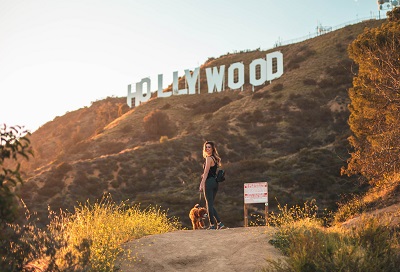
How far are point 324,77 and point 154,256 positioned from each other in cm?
5617

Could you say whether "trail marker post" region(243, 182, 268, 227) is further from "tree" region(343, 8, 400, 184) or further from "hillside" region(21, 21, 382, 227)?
"hillside" region(21, 21, 382, 227)

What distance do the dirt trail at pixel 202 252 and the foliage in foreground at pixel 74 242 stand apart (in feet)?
1.38

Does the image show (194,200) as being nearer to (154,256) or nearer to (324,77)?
(154,256)

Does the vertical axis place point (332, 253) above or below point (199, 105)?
below

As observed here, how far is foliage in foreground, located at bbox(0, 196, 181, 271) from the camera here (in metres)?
5.80

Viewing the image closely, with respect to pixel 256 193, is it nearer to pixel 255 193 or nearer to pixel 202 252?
pixel 255 193

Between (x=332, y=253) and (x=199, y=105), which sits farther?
(x=199, y=105)

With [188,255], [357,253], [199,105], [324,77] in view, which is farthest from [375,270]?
[199,105]

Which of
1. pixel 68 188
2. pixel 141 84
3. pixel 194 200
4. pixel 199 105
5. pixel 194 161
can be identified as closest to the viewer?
pixel 194 200

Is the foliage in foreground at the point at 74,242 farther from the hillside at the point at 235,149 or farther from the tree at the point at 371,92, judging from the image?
the hillside at the point at 235,149

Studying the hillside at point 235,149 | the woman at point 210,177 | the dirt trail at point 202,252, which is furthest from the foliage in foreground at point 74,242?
the hillside at point 235,149

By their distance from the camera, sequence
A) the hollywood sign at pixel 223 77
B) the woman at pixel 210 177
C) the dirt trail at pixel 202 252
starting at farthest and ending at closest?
the hollywood sign at pixel 223 77 → the woman at pixel 210 177 → the dirt trail at pixel 202 252

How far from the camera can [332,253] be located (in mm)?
8000

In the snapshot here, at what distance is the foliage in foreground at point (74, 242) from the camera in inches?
229
